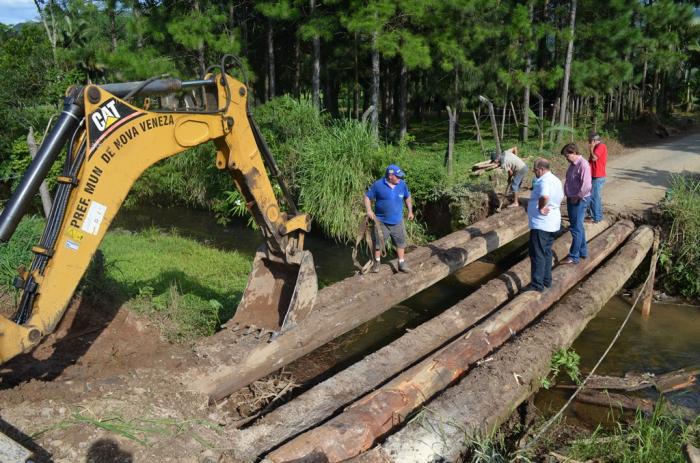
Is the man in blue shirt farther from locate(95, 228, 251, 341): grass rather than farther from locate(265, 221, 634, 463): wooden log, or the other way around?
locate(95, 228, 251, 341): grass

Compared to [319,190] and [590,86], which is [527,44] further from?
Result: [319,190]

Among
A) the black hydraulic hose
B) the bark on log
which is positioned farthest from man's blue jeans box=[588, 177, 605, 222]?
the black hydraulic hose

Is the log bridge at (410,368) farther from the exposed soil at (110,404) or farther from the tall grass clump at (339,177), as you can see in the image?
the tall grass clump at (339,177)

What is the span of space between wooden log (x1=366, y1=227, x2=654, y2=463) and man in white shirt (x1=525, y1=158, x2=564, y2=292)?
2.48 ft

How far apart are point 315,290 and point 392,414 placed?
1.67 metres

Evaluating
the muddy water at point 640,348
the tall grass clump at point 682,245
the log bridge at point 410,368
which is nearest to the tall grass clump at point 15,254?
the log bridge at point 410,368

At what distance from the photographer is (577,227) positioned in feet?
26.0

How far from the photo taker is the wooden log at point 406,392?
157 inches

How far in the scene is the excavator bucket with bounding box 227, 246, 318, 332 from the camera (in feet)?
18.2

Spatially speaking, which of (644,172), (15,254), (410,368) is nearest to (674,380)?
(410,368)

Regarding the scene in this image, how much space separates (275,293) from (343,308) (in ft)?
2.62

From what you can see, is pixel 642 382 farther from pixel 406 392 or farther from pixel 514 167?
pixel 514 167

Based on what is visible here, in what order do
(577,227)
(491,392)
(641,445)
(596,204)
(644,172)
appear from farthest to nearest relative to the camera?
(644,172) < (596,204) < (577,227) < (491,392) < (641,445)

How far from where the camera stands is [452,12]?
1432cm
